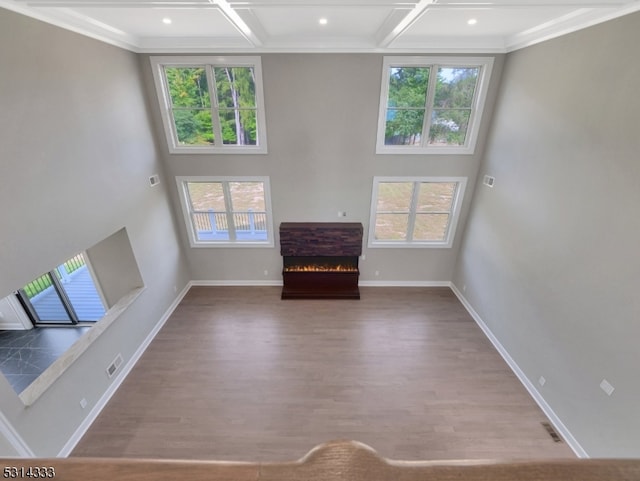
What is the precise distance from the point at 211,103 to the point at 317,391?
4.89m

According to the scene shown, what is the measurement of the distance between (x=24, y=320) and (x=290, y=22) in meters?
6.32

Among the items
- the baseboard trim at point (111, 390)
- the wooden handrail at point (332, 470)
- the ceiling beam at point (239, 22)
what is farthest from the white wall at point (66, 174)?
the wooden handrail at point (332, 470)

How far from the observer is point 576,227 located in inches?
126

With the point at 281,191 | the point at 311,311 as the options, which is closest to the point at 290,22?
the point at 281,191

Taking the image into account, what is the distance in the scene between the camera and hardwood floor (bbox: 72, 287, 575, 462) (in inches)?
127

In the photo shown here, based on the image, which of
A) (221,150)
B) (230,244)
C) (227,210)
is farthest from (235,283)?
(221,150)

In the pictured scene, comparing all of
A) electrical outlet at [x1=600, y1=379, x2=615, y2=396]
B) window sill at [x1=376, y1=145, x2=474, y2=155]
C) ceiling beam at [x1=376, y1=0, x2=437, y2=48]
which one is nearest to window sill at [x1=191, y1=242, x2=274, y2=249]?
window sill at [x1=376, y1=145, x2=474, y2=155]

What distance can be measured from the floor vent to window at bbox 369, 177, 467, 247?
3.21 meters

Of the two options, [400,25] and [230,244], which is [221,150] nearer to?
[230,244]

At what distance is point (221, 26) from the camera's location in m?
3.74

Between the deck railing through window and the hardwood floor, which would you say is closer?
the hardwood floor

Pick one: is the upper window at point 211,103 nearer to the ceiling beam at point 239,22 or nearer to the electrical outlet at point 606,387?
the ceiling beam at point 239,22

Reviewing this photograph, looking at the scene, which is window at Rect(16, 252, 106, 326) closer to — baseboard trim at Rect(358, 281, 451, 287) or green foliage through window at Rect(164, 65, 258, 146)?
green foliage through window at Rect(164, 65, 258, 146)

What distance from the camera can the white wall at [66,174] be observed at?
262 centimetres
